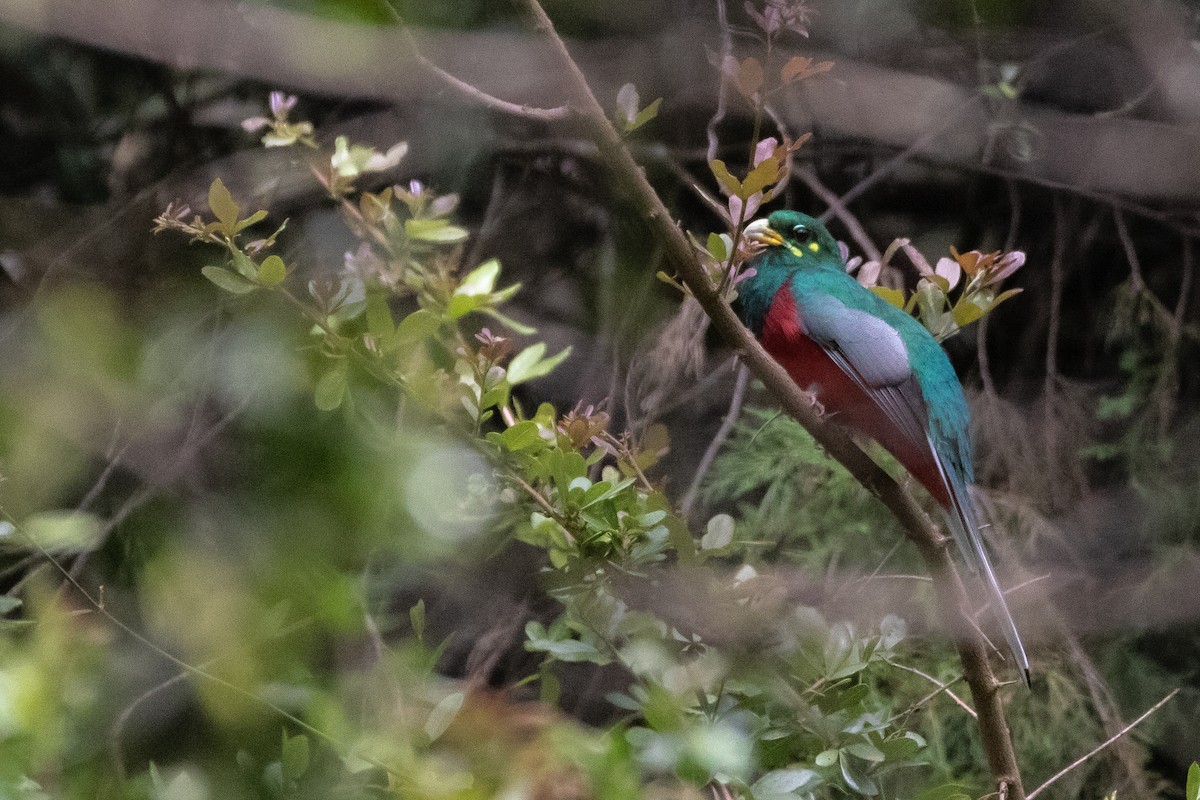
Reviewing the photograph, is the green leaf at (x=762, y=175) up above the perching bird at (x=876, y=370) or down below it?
above

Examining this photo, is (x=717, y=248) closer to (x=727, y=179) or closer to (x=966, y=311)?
(x=727, y=179)

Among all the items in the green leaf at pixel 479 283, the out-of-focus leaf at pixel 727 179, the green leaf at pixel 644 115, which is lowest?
the green leaf at pixel 479 283

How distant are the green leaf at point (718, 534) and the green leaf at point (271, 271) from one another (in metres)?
0.55

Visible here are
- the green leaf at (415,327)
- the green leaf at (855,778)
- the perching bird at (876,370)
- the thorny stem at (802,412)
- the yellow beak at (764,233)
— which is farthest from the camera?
the yellow beak at (764,233)

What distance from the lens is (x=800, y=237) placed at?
1709 millimetres

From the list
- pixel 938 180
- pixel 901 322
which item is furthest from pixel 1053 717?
pixel 938 180

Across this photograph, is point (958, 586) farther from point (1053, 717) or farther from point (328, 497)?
point (1053, 717)

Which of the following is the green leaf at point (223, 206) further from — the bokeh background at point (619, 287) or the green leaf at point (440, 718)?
the green leaf at point (440, 718)

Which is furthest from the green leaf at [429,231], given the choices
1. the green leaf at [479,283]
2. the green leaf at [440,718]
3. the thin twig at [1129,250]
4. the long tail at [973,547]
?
the thin twig at [1129,250]

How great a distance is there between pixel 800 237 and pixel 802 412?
0.68 meters

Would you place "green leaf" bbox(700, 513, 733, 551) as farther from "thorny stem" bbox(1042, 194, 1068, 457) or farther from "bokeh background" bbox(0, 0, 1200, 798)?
"thorny stem" bbox(1042, 194, 1068, 457)

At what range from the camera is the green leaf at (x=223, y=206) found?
1125 millimetres

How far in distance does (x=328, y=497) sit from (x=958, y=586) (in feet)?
2.14

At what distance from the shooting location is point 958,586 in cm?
110
